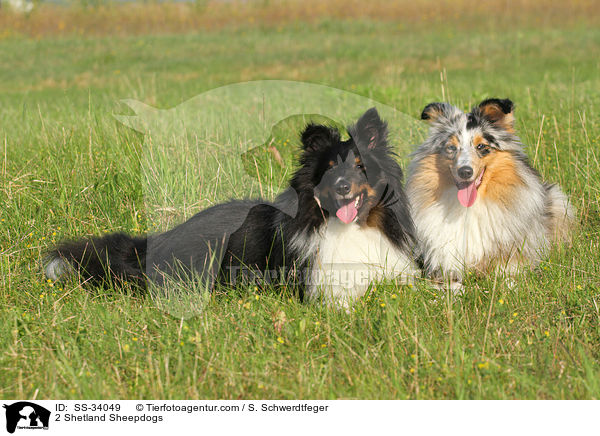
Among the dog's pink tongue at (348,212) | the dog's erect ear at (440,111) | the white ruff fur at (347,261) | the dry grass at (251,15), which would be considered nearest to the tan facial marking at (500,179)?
the dog's erect ear at (440,111)

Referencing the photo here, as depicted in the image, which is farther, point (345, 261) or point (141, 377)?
point (345, 261)

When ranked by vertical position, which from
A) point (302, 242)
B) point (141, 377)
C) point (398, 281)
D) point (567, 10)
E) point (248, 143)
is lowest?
point (141, 377)

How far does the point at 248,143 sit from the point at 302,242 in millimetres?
2374

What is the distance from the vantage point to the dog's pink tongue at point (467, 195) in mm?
4156

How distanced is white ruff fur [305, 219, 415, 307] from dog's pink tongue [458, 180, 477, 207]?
24.3 inches

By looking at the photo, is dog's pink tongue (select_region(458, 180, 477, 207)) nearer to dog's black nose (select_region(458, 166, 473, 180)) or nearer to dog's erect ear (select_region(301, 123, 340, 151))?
dog's black nose (select_region(458, 166, 473, 180))

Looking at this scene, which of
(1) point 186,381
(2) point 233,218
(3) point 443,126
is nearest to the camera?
(1) point 186,381

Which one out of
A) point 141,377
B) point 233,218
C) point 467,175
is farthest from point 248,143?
point 141,377

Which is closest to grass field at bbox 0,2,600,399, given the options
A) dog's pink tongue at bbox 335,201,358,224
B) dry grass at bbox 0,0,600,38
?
dog's pink tongue at bbox 335,201,358,224

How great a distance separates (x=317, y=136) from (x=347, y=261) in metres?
0.90

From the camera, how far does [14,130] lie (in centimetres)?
818

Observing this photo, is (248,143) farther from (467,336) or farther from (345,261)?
(467,336)
